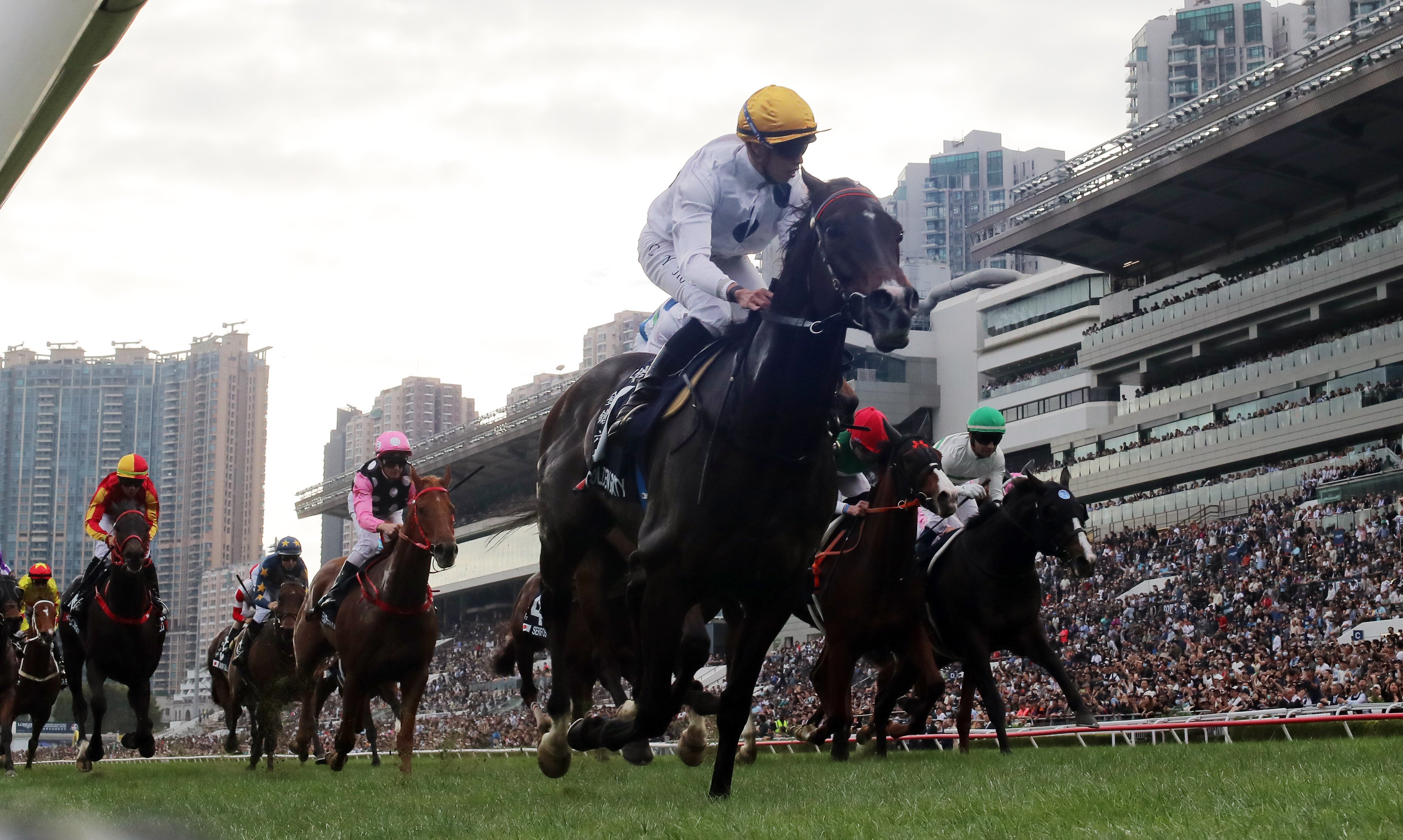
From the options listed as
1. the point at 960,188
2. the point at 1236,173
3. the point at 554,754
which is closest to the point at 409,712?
the point at 554,754

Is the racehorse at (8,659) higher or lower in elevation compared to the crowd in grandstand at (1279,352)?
lower

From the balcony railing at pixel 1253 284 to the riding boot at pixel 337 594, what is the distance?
1222 inches

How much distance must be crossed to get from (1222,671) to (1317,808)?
686 inches

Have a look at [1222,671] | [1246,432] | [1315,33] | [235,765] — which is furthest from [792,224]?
[1315,33]

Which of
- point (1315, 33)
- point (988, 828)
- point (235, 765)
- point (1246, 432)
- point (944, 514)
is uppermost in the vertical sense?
point (1315, 33)

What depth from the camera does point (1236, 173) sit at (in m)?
37.4

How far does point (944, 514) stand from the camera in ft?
28.5

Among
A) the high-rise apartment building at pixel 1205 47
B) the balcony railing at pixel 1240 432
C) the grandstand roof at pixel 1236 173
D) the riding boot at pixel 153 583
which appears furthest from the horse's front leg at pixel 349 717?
the high-rise apartment building at pixel 1205 47

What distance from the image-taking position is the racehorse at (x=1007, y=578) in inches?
384

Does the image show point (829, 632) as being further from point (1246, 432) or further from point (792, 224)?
point (1246, 432)

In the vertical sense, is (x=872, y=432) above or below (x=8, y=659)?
above

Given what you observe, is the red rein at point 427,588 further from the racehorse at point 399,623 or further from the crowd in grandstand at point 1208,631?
the crowd in grandstand at point 1208,631

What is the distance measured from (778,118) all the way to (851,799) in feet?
9.47

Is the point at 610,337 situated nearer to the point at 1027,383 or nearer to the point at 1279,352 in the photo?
the point at 1027,383
